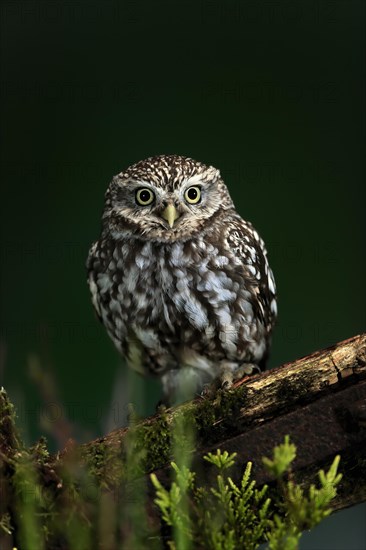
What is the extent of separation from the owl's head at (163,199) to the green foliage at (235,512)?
3.61 ft

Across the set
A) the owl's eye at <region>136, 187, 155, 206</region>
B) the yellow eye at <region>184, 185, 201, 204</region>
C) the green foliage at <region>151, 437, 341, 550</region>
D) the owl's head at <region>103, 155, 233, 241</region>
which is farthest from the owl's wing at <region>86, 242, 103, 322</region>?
the green foliage at <region>151, 437, 341, 550</region>

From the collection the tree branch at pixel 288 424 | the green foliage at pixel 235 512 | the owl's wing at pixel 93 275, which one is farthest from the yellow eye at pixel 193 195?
the green foliage at pixel 235 512

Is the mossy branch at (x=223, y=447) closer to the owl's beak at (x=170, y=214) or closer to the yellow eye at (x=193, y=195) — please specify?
the owl's beak at (x=170, y=214)

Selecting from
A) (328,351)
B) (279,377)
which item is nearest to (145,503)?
(279,377)

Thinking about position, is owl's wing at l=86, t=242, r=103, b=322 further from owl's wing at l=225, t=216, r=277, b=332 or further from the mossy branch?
the mossy branch

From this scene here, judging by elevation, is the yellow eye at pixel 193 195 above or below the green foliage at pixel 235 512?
above

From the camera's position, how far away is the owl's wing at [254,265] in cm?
279

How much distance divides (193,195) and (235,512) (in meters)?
1.34

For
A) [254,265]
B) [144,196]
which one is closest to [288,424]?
[254,265]

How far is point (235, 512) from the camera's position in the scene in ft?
5.67

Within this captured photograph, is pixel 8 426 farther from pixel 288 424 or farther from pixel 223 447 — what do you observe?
pixel 288 424

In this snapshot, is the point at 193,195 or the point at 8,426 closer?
the point at 8,426

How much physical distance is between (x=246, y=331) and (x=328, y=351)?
704 millimetres

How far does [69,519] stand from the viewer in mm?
1824
